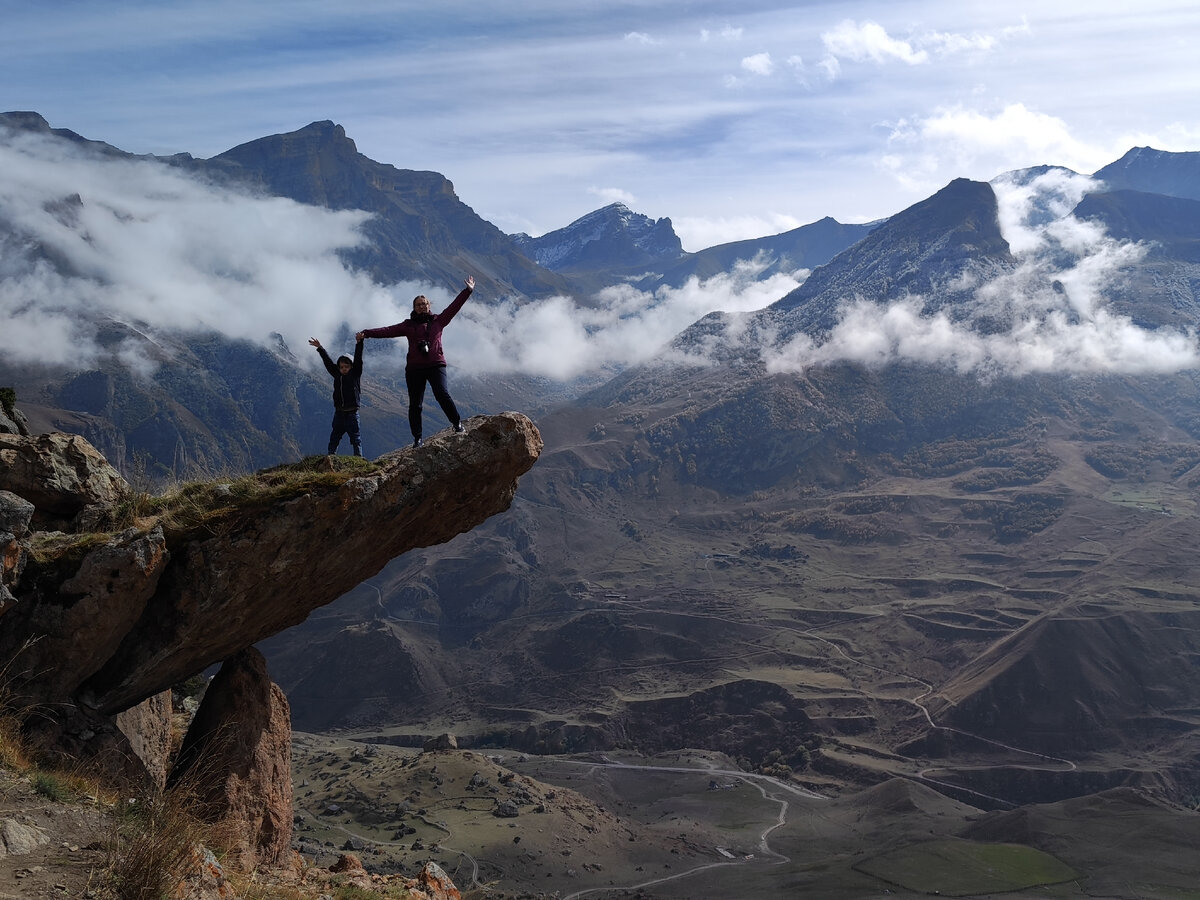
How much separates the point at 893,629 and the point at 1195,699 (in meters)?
48.9

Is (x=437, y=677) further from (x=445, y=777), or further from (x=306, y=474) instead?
(x=306, y=474)

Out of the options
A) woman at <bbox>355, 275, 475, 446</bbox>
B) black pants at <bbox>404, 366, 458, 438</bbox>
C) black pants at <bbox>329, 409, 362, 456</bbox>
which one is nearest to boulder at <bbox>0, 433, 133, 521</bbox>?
black pants at <bbox>329, 409, 362, 456</bbox>

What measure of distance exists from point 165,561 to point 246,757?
5058 millimetres

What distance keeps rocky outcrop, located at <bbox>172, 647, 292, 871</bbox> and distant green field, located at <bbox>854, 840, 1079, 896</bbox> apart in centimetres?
7118

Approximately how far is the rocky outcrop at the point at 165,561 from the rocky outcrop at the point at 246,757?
2.60 feet

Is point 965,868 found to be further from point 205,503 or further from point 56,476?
point 56,476

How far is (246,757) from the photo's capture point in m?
19.5

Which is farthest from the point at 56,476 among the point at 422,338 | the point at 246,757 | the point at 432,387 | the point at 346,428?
the point at 422,338

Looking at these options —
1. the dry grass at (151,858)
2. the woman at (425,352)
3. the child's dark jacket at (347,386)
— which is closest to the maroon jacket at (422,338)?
the woman at (425,352)

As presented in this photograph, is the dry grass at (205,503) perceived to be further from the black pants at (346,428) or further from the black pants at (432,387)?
the black pants at (346,428)

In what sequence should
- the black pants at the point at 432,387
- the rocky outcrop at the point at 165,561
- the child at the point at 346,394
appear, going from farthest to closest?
the child at the point at 346,394 < the black pants at the point at 432,387 < the rocky outcrop at the point at 165,561

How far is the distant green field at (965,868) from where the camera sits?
8119 cm

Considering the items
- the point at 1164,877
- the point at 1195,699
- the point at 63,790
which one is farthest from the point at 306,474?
the point at 1195,699

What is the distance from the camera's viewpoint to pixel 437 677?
18100 cm
